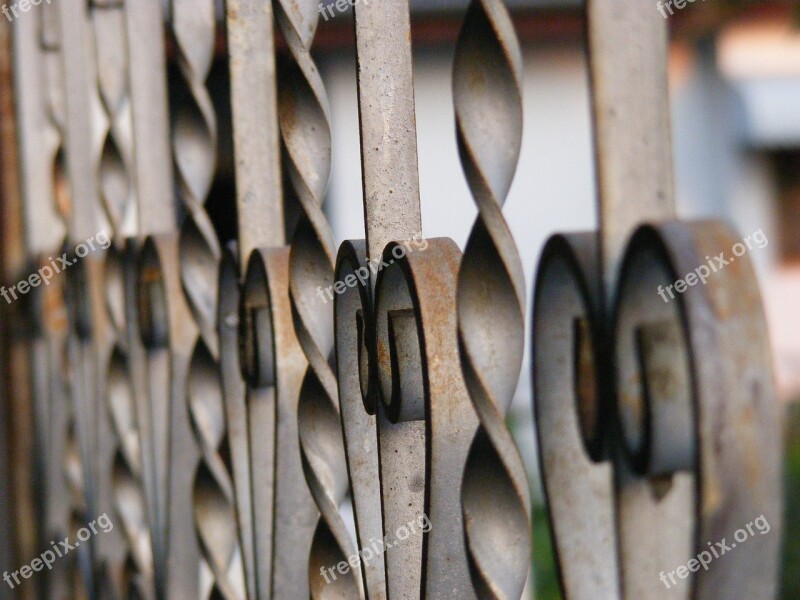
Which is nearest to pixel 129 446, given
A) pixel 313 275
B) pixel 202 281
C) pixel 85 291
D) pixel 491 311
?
pixel 85 291

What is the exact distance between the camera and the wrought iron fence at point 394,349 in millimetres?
429

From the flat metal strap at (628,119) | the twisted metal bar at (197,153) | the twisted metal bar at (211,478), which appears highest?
the twisted metal bar at (197,153)

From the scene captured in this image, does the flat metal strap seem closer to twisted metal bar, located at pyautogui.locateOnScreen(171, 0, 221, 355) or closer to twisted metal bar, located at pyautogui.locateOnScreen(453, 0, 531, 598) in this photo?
twisted metal bar, located at pyautogui.locateOnScreen(453, 0, 531, 598)

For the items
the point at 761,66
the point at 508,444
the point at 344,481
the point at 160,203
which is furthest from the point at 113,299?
the point at 761,66

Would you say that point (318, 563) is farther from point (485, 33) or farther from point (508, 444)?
point (485, 33)

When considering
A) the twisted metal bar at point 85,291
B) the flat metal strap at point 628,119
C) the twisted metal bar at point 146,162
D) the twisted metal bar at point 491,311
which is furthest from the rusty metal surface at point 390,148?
the twisted metal bar at point 85,291

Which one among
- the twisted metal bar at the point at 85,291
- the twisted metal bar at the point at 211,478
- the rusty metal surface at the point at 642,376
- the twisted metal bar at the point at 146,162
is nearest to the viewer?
the rusty metal surface at the point at 642,376

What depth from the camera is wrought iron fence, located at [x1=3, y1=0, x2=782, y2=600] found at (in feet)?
1.41

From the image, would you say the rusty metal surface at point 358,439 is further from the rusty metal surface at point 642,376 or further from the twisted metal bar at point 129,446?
the twisted metal bar at point 129,446

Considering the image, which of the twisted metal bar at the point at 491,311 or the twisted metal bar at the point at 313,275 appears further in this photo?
the twisted metal bar at the point at 313,275

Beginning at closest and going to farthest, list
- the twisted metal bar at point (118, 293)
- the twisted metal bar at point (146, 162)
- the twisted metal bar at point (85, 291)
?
the twisted metal bar at point (146, 162), the twisted metal bar at point (118, 293), the twisted metal bar at point (85, 291)

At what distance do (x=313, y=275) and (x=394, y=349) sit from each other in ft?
0.59

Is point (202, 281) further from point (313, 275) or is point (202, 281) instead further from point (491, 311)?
point (491, 311)

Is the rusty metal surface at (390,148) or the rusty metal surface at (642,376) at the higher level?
the rusty metal surface at (390,148)
